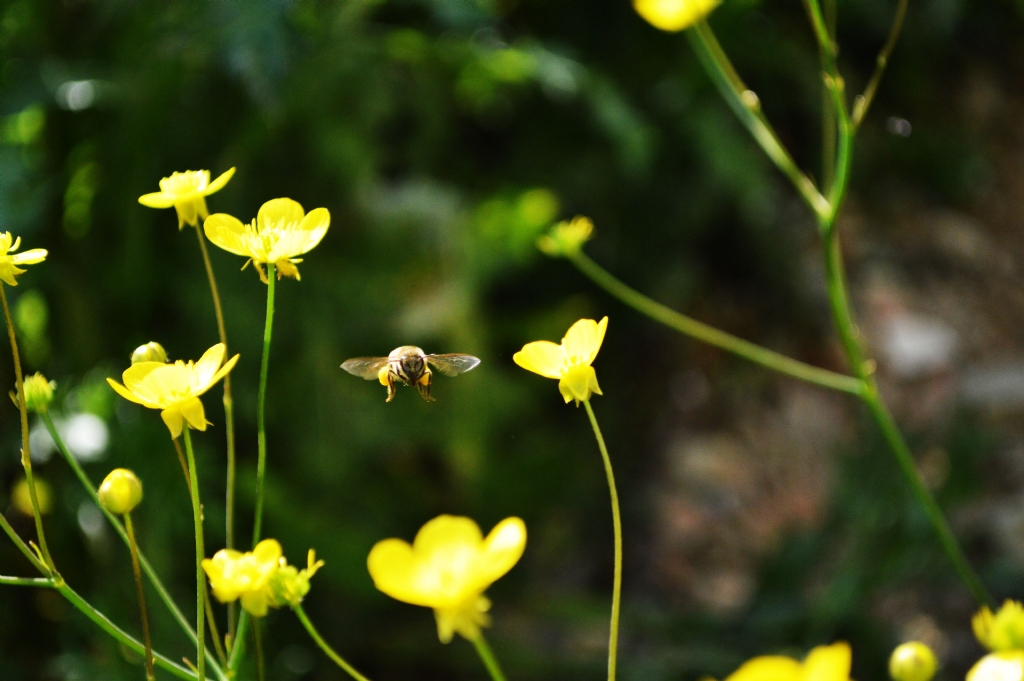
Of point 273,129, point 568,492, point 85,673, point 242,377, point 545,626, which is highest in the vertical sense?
point 273,129

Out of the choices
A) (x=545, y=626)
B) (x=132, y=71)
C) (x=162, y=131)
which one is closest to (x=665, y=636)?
(x=545, y=626)

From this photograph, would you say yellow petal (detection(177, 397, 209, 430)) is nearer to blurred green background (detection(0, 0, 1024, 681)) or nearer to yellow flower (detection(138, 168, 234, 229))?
yellow flower (detection(138, 168, 234, 229))

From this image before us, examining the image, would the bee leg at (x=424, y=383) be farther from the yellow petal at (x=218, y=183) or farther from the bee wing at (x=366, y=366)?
the yellow petal at (x=218, y=183)

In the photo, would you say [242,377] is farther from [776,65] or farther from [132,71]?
[776,65]

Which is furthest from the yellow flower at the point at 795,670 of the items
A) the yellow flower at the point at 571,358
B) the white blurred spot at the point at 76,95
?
the white blurred spot at the point at 76,95

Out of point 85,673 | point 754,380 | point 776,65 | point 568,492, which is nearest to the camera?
point 85,673
